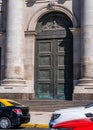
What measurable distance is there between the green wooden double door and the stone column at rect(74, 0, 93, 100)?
84.5 inches

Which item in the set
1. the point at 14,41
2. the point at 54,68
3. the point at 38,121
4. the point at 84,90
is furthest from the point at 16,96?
the point at 38,121

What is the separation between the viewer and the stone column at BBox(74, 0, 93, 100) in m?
26.0

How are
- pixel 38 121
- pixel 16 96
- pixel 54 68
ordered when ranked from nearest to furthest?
pixel 38 121 → pixel 16 96 → pixel 54 68

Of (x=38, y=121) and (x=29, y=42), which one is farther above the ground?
(x=29, y=42)

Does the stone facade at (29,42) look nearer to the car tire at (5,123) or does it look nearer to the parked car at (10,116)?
the parked car at (10,116)

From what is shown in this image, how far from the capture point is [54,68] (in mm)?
29109

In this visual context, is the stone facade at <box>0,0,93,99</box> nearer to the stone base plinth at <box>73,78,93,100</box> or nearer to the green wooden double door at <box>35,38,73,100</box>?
the stone base plinth at <box>73,78,93,100</box>

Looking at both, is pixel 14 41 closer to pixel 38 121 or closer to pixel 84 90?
pixel 84 90

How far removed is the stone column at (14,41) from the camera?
91.7 ft

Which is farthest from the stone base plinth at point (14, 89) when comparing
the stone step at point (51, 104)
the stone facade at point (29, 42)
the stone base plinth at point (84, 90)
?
the stone base plinth at point (84, 90)

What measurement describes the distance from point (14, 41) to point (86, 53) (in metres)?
5.20

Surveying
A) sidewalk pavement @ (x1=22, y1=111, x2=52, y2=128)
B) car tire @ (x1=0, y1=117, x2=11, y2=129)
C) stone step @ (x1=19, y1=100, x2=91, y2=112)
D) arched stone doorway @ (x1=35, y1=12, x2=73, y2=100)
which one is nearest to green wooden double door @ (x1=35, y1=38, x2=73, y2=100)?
arched stone doorway @ (x1=35, y1=12, x2=73, y2=100)

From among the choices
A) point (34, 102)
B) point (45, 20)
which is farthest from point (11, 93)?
point (45, 20)

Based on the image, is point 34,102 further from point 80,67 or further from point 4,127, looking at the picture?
point 4,127
